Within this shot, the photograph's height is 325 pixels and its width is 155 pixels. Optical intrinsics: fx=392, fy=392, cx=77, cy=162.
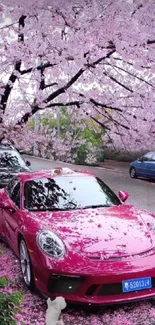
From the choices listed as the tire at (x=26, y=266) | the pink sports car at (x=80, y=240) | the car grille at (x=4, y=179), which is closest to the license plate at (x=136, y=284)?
the pink sports car at (x=80, y=240)

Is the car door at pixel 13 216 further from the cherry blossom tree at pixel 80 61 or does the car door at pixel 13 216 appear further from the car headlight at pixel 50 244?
the cherry blossom tree at pixel 80 61

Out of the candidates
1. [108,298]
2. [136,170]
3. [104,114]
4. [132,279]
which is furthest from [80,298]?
[136,170]

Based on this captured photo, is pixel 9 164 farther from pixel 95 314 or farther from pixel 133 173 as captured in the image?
pixel 133 173

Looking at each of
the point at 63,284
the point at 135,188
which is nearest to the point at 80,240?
the point at 63,284

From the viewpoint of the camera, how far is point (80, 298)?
3.67m

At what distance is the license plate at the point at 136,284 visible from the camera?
12.0 ft

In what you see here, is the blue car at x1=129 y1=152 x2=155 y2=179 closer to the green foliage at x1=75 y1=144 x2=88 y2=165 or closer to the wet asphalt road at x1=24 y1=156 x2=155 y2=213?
the wet asphalt road at x1=24 y1=156 x2=155 y2=213

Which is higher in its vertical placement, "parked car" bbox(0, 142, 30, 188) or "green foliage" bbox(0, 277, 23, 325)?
"green foliage" bbox(0, 277, 23, 325)

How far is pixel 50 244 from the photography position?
393 cm

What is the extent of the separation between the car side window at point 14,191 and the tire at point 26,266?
689 mm

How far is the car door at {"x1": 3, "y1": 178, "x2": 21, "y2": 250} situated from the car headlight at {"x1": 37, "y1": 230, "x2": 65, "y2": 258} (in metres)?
0.84

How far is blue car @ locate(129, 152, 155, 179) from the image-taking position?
1483 centimetres

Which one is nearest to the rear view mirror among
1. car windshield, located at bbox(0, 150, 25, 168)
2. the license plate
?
the license plate

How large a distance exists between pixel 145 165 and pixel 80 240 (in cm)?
1156
